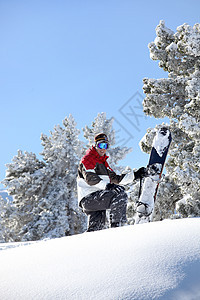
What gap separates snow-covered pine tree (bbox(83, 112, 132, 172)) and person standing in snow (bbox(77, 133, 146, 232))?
1848 cm

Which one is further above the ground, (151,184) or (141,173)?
(141,173)

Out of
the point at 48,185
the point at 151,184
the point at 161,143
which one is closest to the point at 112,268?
the point at 151,184

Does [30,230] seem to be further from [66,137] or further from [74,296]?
[74,296]

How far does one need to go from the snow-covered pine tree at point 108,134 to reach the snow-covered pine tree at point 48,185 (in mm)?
1356

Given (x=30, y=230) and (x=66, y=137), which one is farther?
(x=66, y=137)

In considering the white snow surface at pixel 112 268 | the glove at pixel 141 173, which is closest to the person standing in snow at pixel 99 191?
the glove at pixel 141 173

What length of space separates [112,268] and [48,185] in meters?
21.5

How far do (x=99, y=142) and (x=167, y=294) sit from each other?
129 inches

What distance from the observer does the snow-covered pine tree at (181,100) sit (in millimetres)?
10688

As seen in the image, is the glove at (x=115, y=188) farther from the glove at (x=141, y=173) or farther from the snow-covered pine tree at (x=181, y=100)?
the snow-covered pine tree at (x=181, y=100)

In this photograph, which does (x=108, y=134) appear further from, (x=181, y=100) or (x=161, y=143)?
(x=161, y=143)

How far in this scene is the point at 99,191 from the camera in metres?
4.41

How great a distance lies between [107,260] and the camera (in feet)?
6.83

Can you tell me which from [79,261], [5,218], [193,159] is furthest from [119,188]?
[5,218]
